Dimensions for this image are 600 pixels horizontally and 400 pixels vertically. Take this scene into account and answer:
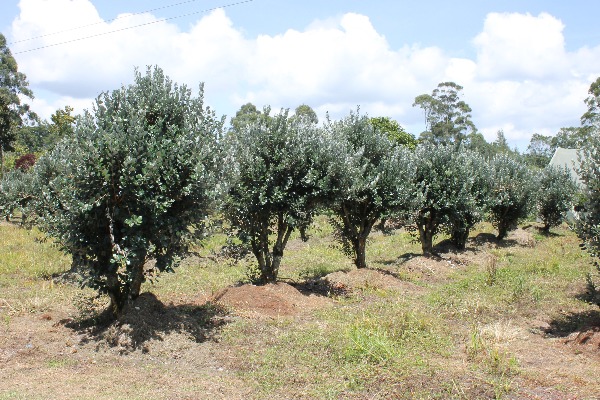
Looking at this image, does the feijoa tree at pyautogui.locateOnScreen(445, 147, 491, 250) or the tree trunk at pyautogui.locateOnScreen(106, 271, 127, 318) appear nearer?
the tree trunk at pyautogui.locateOnScreen(106, 271, 127, 318)

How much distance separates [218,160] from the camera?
28.9 ft

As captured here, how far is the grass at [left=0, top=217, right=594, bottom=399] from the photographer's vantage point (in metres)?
6.50

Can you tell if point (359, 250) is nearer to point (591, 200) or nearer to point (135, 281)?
point (591, 200)

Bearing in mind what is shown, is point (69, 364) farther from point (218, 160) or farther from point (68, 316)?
point (218, 160)

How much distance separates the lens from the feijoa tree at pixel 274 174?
10.5 metres

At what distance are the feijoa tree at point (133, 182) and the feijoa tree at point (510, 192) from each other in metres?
16.9

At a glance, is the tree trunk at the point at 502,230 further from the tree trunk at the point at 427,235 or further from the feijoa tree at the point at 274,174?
the feijoa tree at the point at 274,174

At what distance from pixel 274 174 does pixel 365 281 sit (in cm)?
390

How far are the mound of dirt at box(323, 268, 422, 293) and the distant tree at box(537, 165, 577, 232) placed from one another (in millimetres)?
15010

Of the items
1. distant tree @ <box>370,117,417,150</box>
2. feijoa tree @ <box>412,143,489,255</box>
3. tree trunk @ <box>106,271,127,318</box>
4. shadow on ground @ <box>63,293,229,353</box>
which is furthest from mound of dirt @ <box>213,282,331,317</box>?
distant tree @ <box>370,117,417,150</box>

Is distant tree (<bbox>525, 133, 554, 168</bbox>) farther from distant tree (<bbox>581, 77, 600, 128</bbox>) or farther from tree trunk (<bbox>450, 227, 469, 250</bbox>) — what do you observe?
tree trunk (<bbox>450, 227, 469, 250</bbox>)

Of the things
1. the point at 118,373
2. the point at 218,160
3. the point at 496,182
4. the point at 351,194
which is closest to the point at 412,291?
the point at 351,194

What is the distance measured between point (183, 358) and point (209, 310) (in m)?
2.00

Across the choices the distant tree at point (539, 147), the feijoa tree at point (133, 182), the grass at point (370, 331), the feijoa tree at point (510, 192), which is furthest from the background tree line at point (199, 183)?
the distant tree at point (539, 147)
